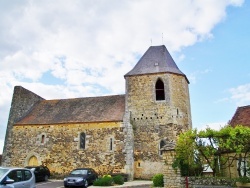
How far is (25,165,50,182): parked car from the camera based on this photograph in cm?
2000

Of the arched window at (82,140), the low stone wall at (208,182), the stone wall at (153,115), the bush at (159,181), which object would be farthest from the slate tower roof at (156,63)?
the low stone wall at (208,182)

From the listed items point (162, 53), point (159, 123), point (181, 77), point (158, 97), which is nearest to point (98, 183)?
point (159, 123)

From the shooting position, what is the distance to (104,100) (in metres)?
26.3

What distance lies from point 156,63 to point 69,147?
10761 mm

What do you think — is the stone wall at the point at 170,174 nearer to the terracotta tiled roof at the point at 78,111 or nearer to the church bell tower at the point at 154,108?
the church bell tower at the point at 154,108

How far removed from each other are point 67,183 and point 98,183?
79.4 inches

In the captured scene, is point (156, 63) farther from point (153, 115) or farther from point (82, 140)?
point (82, 140)

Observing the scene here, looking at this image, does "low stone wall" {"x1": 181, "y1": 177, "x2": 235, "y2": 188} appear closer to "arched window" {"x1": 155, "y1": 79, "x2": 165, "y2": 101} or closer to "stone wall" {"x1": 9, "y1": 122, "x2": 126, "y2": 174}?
"stone wall" {"x1": 9, "y1": 122, "x2": 126, "y2": 174}

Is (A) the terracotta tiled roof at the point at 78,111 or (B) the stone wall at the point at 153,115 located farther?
(A) the terracotta tiled roof at the point at 78,111

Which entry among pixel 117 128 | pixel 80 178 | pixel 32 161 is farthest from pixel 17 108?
pixel 80 178

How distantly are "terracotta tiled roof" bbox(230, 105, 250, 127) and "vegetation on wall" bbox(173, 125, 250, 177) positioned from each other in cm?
468

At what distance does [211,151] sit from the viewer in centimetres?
1243

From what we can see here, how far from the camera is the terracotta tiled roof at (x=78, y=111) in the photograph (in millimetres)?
23797

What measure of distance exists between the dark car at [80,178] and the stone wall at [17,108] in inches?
376
